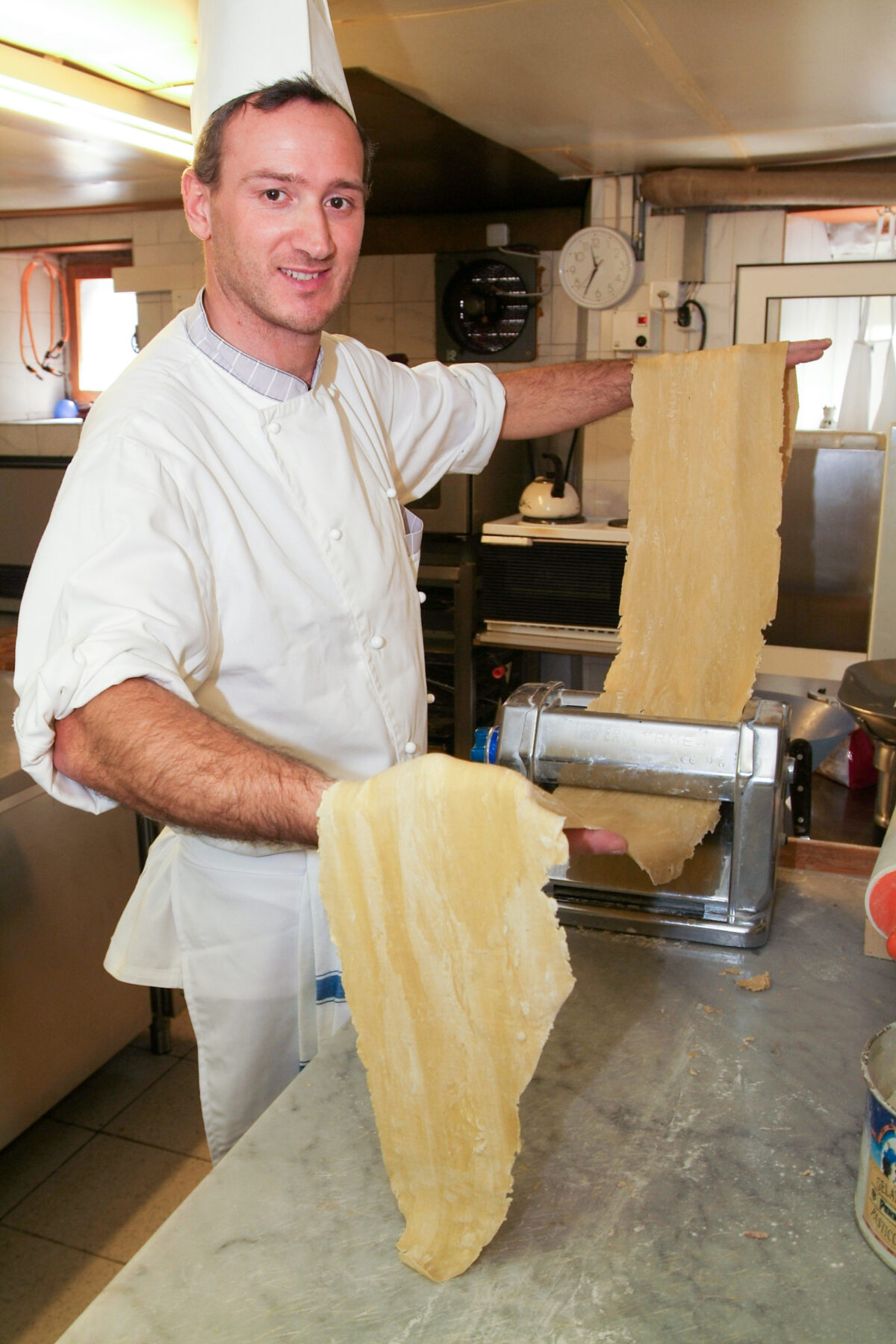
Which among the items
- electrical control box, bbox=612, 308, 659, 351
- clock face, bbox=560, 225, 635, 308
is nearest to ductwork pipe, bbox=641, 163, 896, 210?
clock face, bbox=560, 225, 635, 308

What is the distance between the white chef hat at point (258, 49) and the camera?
1.36m

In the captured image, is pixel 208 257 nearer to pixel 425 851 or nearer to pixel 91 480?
pixel 91 480

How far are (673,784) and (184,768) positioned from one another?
2.27ft

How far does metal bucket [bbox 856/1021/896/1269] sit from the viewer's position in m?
0.83

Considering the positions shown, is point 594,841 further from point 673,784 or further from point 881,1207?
point 673,784

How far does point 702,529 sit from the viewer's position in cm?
176

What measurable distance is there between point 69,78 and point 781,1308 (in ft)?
10.1

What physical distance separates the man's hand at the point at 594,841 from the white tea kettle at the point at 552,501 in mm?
3099

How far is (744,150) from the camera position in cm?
355

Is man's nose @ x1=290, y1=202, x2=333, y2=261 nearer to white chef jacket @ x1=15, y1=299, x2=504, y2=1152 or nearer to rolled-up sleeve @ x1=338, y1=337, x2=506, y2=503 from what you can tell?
white chef jacket @ x1=15, y1=299, x2=504, y2=1152

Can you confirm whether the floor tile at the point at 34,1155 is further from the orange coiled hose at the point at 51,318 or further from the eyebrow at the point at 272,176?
the orange coiled hose at the point at 51,318

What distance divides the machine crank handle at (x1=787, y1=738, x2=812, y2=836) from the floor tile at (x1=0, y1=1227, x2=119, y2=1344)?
153 cm

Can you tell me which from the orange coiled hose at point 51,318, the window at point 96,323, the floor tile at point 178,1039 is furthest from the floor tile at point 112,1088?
the orange coiled hose at point 51,318

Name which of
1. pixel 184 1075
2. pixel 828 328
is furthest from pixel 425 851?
pixel 828 328
